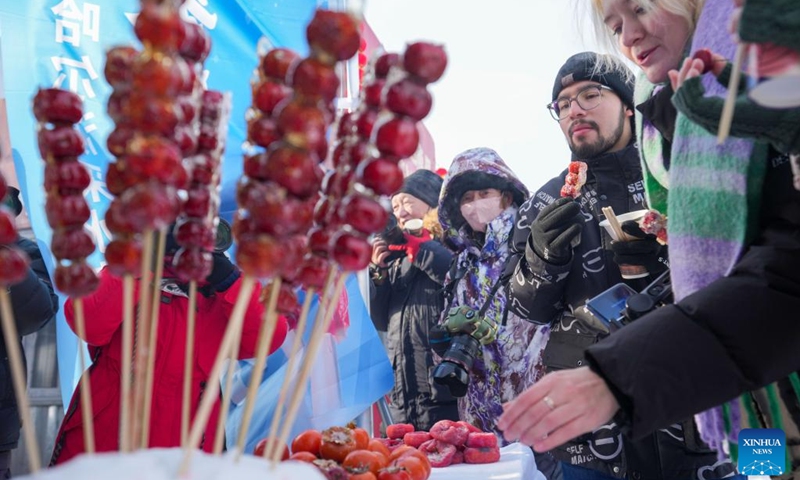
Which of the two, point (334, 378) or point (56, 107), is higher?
point (56, 107)

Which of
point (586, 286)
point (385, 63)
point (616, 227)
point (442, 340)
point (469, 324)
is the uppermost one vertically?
point (385, 63)

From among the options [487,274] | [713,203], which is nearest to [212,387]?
[713,203]

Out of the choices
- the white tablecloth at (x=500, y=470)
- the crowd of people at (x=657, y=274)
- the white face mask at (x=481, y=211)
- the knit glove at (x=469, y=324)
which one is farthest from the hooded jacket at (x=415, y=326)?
the white tablecloth at (x=500, y=470)

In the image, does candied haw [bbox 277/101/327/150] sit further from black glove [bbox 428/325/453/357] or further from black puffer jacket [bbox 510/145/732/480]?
black glove [bbox 428/325/453/357]

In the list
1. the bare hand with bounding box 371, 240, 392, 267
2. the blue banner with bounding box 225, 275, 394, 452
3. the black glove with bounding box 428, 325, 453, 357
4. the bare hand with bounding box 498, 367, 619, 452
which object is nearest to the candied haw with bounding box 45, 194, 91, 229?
the bare hand with bounding box 498, 367, 619, 452

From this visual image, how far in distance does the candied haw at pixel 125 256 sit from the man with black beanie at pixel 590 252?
1.78 meters

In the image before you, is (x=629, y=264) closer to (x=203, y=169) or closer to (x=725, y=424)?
(x=725, y=424)

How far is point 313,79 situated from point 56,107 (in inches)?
14.5

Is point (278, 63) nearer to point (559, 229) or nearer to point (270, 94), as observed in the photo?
point (270, 94)

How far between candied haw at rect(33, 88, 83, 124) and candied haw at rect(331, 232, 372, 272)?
1.29 feet

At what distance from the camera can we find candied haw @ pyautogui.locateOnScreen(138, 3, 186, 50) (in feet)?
2.57

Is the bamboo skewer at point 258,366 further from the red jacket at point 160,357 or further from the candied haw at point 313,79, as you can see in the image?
the red jacket at point 160,357

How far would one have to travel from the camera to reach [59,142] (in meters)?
0.91

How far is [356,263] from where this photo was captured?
89 cm
